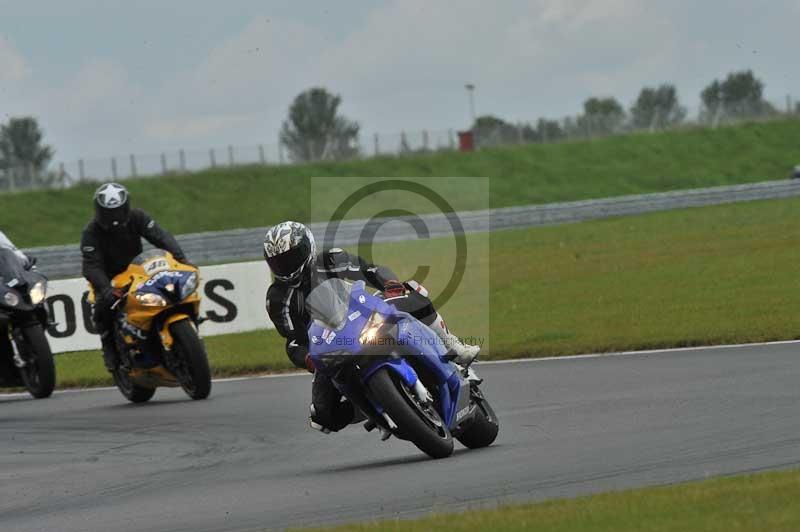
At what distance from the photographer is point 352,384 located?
28.4 ft

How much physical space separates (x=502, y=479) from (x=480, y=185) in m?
54.1

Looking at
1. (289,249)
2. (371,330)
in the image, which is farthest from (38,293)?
(371,330)

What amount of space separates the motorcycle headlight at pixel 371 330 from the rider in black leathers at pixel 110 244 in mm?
5499

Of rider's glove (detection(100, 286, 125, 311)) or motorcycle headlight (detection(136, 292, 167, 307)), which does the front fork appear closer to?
rider's glove (detection(100, 286, 125, 311))

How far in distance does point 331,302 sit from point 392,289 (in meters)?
0.42

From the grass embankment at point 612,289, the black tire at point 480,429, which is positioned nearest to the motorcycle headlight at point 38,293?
the grass embankment at point 612,289

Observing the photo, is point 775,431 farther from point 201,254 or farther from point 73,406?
point 201,254

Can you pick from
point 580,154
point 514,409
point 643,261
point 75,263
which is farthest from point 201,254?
point 580,154

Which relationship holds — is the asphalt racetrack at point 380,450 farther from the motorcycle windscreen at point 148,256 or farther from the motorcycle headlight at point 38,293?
the motorcycle windscreen at point 148,256

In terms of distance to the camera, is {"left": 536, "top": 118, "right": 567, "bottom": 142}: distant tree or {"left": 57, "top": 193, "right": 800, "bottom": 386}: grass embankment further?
{"left": 536, "top": 118, "right": 567, "bottom": 142}: distant tree

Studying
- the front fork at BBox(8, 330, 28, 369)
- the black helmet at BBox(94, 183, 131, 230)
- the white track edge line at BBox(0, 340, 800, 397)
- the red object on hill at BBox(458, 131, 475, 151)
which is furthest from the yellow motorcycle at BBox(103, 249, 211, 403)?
the red object on hill at BBox(458, 131, 475, 151)

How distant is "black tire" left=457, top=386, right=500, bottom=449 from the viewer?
30.0 feet

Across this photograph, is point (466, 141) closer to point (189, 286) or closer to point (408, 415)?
point (189, 286)

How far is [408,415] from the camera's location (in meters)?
8.29
